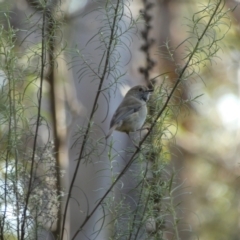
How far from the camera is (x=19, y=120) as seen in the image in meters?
1.16

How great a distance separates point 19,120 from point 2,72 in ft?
0.32

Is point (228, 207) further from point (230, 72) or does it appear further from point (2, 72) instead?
point (2, 72)

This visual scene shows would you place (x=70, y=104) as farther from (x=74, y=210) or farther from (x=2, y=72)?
(x=2, y=72)

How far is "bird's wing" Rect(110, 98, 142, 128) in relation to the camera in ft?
6.61

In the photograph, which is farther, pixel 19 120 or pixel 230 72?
pixel 230 72

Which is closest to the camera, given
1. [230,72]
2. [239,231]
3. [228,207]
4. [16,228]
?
[16,228]

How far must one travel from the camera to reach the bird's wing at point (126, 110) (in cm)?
202

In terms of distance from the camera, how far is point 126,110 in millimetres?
2096

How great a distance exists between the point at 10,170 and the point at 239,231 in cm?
144

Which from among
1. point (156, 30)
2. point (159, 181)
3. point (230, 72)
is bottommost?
point (159, 181)

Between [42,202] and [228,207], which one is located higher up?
[228,207]

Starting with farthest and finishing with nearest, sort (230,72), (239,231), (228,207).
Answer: (230,72)
(228,207)
(239,231)

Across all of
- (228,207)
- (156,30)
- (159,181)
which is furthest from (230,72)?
(159,181)

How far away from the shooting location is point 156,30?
10.9 feet
